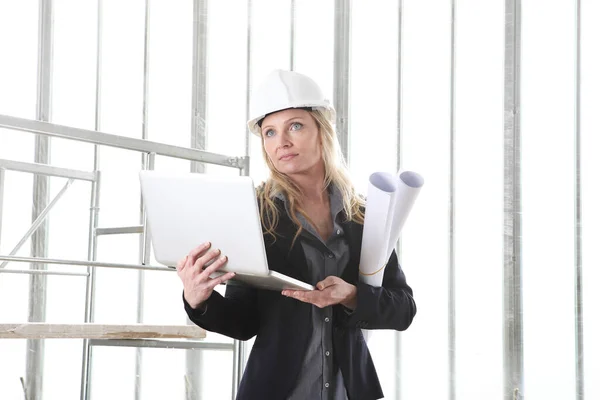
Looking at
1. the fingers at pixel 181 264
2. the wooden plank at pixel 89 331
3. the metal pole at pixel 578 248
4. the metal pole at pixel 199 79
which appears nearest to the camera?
the fingers at pixel 181 264

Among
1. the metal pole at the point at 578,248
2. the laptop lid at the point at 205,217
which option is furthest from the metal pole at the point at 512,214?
the laptop lid at the point at 205,217

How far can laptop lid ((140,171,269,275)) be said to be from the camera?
1.76 meters

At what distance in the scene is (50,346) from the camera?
18.1 feet

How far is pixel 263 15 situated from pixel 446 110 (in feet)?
5.06

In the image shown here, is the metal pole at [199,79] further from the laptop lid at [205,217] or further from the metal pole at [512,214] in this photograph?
the laptop lid at [205,217]

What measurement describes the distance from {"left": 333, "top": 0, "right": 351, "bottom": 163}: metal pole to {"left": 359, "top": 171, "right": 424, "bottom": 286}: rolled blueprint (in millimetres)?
3908

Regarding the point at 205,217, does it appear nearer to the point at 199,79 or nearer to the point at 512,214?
the point at 512,214

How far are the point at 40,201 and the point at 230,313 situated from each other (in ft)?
12.6

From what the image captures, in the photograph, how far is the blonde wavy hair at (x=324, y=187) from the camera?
2.10 m

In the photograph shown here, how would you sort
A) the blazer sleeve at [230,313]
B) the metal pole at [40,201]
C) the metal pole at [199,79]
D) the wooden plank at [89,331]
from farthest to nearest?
the metal pole at [199,79], the metal pole at [40,201], the wooden plank at [89,331], the blazer sleeve at [230,313]

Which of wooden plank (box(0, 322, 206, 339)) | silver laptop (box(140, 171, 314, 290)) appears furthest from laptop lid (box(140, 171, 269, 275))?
wooden plank (box(0, 322, 206, 339))

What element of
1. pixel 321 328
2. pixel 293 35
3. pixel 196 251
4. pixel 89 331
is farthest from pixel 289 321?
pixel 293 35

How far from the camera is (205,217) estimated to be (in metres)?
1.84

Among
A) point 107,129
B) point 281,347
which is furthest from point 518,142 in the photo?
point 281,347
